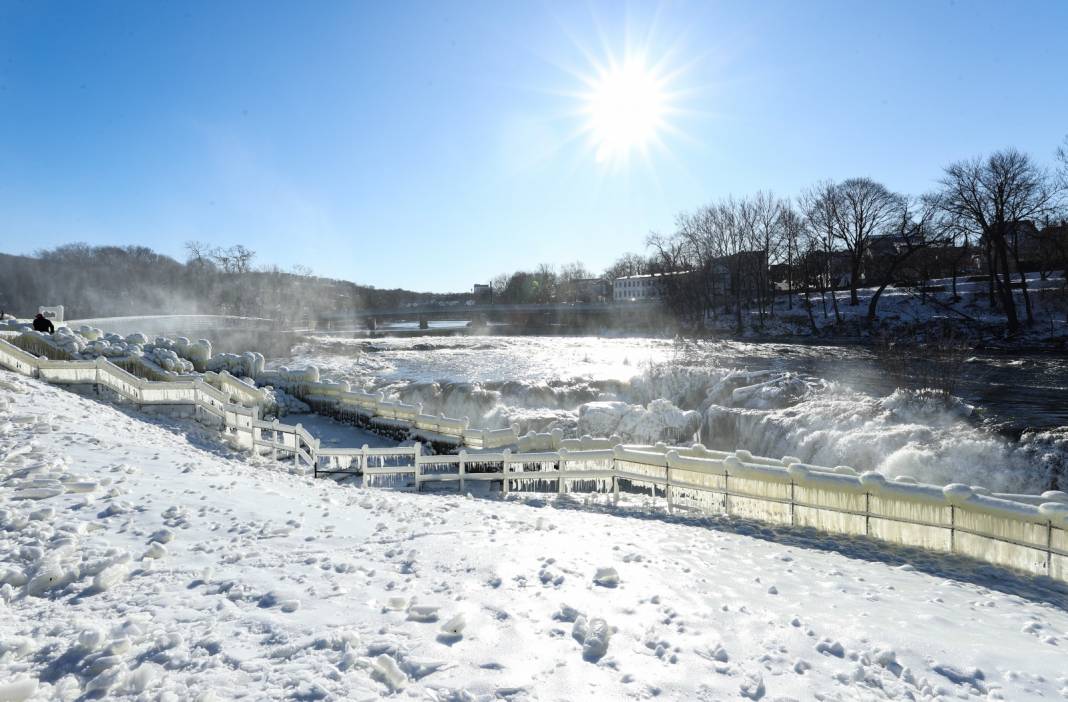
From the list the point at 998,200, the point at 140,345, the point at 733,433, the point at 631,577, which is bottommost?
the point at 733,433

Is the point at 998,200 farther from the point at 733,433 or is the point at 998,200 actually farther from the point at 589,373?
the point at 733,433

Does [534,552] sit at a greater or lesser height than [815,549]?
greater

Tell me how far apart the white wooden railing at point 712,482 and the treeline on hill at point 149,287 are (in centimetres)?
6524

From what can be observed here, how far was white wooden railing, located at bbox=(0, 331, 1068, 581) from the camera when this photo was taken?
26.7 ft

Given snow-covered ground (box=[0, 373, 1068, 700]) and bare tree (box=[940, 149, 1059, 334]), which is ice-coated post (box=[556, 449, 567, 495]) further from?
bare tree (box=[940, 149, 1059, 334])

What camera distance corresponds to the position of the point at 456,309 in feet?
276

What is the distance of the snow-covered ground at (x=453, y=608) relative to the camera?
13.5 feet

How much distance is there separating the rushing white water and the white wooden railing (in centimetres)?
616

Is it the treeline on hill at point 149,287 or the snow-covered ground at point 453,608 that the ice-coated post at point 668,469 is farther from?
the treeline on hill at point 149,287

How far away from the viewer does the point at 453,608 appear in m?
5.26

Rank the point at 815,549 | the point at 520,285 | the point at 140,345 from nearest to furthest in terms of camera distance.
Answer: the point at 815,549 < the point at 140,345 < the point at 520,285

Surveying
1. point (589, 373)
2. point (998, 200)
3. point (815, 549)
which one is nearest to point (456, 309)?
point (589, 373)

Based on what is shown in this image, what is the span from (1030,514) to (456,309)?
258ft

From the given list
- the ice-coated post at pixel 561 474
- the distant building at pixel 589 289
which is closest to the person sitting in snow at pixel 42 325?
the ice-coated post at pixel 561 474
